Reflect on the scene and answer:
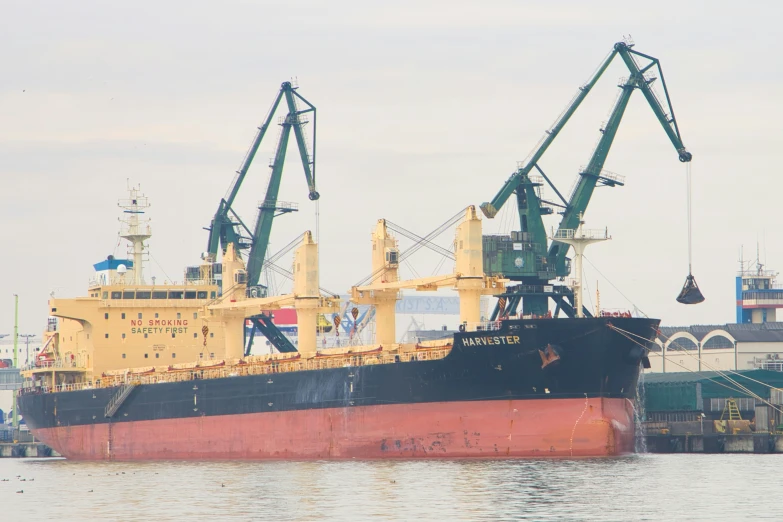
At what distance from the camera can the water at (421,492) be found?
3098 centimetres

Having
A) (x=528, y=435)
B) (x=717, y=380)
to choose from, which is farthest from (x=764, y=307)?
(x=528, y=435)

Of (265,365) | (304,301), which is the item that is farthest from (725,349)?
(265,365)

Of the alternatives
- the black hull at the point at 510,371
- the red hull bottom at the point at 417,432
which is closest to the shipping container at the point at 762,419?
the black hull at the point at 510,371

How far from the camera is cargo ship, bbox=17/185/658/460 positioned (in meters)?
43.3

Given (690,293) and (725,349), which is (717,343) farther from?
(690,293)

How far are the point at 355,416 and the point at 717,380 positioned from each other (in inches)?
910

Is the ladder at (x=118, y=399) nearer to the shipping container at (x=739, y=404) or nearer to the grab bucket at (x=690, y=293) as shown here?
the grab bucket at (x=690, y=293)

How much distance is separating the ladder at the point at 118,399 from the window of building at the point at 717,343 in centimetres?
3385

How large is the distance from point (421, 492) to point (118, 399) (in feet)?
84.2

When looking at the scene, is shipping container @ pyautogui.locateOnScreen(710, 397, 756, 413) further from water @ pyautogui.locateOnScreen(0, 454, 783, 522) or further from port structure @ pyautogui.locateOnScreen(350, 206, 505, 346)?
port structure @ pyautogui.locateOnScreen(350, 206, 505, 346)

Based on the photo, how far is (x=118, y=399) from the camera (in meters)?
56.9

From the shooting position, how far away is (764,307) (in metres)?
93.1

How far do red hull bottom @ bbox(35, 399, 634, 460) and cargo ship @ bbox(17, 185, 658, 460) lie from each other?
5cm

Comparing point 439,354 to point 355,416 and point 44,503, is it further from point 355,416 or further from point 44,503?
point 44,503
